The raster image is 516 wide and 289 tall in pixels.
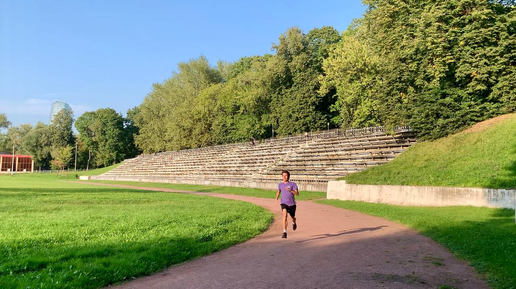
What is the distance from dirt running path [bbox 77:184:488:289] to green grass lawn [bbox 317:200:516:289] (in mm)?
356

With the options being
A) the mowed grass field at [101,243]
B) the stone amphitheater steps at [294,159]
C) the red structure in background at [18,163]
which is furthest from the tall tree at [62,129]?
the mowed grass field at [101,243]

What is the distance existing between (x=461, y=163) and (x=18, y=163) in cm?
11723

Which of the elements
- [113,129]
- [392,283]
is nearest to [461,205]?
[392,283]

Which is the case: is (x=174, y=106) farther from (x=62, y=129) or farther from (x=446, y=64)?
(x=446, y=64)

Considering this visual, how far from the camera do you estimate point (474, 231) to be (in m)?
10.2

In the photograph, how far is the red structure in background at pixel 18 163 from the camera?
328 feet

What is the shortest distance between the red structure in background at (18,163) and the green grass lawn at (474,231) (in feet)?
369

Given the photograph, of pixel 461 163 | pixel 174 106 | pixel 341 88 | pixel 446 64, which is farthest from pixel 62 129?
pixel 461 163

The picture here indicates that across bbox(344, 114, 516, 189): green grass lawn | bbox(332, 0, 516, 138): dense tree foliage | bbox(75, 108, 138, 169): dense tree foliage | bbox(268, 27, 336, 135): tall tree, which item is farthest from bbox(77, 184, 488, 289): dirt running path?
bbox(75, 108, 138, 169): dense tree foliage

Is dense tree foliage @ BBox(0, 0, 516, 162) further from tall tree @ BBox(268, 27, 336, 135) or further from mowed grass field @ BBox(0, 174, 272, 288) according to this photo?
mowed grass field @ BBox(0, 174, 272, 288)

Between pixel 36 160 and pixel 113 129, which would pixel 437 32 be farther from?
pixel 36 160

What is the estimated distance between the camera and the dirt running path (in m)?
5.80

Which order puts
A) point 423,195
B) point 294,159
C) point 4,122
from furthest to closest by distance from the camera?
point 4,122, point 294,159, point 423,195

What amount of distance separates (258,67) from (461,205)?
4403 cm
